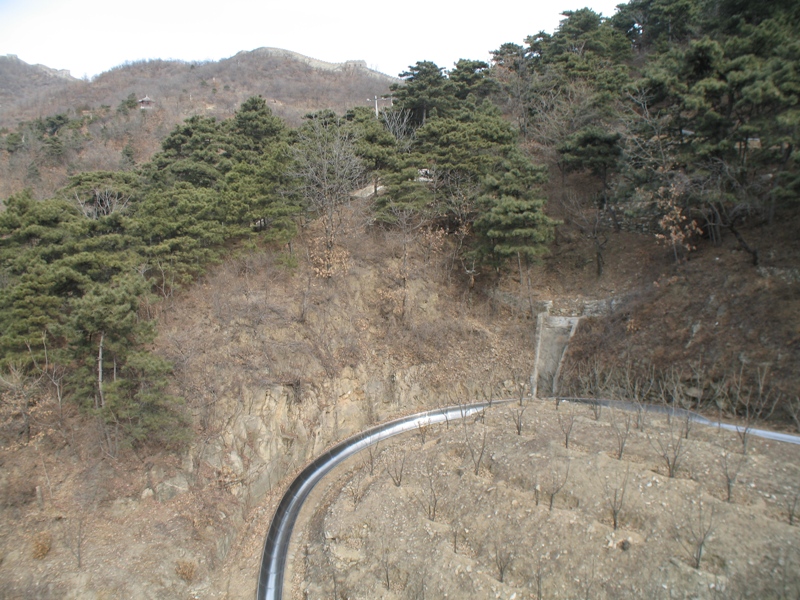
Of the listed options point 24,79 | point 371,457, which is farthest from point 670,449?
point 24,79

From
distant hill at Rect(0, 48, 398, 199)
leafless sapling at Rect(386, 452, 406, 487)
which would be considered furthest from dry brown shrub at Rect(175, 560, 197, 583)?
distant hill at Rect(0, 48, 398, 199)

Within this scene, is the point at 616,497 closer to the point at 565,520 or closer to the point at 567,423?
the point at 565,520

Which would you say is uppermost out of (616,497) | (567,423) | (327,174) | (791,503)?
(327,174)

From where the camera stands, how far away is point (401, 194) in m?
23.1

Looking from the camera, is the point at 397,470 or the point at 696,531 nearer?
the point at 696,531

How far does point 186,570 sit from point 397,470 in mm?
6396

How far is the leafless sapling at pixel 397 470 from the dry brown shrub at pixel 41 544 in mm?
9135

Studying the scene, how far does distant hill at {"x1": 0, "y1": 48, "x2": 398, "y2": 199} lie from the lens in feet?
131

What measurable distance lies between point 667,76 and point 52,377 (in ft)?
76.8

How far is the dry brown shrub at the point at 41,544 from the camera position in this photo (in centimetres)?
1154

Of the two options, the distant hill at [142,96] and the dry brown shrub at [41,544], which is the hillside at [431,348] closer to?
the dry brown shrub at [41,544]

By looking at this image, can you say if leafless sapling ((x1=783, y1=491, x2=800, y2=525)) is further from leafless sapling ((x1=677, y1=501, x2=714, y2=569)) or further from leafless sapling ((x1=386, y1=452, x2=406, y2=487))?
leafless sapling ((x1=386, y1=452, x2=406, y2=487))

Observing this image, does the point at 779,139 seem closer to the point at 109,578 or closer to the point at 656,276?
the point at 656,276

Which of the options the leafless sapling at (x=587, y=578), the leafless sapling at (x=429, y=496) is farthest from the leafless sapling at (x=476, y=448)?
the leafless sapling at (x=587, y=578)
